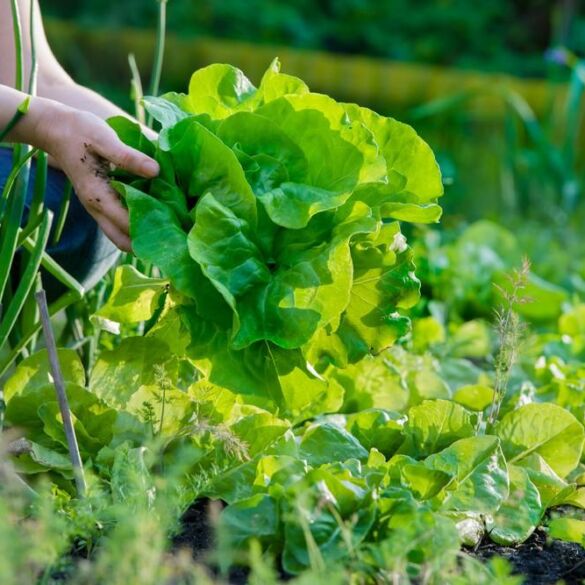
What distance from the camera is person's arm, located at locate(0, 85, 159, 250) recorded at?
56.2 inches

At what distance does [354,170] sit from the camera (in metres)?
1.44

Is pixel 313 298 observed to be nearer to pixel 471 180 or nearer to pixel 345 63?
pixel 471 180

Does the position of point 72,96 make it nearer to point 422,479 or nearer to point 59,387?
point 59,387

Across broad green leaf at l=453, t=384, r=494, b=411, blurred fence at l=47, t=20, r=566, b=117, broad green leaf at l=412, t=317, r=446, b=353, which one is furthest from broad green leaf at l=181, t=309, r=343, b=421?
blurred fence at l=47, t=20, r=566, b=117

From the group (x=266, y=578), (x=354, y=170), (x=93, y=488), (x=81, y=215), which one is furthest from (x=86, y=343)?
(x=266, y=578)

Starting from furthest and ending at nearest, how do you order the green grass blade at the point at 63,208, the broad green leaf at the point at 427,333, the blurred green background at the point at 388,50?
the blurred green background at the point at 388,50 → the broad green leaf at the point at 427,333 → the green grass blade at the point at 63,208

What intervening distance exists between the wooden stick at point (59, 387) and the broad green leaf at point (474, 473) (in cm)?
46

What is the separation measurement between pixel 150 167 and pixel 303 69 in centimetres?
533

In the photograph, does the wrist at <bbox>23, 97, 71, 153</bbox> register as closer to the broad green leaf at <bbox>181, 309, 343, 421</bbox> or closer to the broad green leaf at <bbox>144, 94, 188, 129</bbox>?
the broad green leaf at <bbox>144, 94, 188, 129</bbox>

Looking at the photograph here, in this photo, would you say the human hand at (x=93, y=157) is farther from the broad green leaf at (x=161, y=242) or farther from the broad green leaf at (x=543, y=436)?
the broad green leaf at (x=543, y=436)

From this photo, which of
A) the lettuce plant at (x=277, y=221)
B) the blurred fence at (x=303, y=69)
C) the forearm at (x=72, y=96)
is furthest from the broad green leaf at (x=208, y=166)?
the blurred fence at (x=303, y=69)

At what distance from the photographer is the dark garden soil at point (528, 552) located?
1.41 meters

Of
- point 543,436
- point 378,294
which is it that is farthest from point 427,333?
point 378,294

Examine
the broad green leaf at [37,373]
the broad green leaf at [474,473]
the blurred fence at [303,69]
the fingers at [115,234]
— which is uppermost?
the fingers at [115,234]
